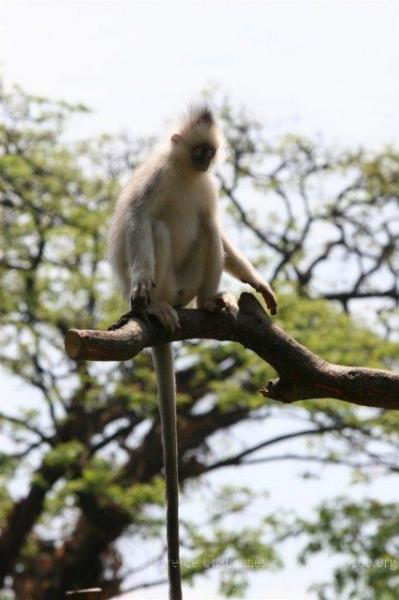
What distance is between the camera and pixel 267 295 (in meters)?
5.46

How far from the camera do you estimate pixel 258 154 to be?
57.1 ft

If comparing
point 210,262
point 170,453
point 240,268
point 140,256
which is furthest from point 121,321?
point 240,268

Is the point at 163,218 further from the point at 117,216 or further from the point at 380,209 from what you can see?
the point at 380,209

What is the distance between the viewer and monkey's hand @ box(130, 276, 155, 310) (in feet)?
15.5

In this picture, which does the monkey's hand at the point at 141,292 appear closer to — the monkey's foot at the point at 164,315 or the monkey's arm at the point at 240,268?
the monkey's foot at the point at 164,315

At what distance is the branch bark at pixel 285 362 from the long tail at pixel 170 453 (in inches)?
19.2

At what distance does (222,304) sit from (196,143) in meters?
1.36

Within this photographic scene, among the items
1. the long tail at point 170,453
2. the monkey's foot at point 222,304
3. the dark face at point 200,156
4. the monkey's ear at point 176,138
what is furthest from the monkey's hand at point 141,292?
the monkey's ear at point 176,138

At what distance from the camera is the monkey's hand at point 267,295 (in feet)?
17.6

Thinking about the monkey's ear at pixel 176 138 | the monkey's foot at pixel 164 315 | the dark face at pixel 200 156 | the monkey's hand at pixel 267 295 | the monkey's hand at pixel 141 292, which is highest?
the monkey's ear at pixel 176 138

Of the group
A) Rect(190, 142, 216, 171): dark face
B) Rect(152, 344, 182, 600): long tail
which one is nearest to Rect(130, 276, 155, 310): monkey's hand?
Rect(152, 344, 182, 600): long tail

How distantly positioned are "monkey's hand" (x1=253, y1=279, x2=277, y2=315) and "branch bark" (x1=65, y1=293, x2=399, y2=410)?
0.30 metres

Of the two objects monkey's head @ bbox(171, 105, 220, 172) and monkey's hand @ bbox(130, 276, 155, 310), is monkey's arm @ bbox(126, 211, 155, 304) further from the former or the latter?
monkey's head @ bbox(171, 105, 220, 172)

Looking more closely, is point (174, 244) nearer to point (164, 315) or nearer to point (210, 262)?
point (210, 262)
